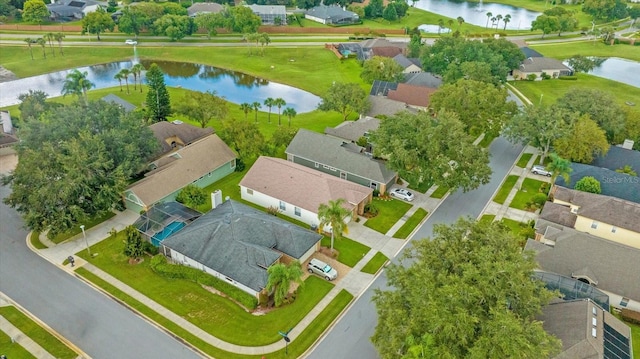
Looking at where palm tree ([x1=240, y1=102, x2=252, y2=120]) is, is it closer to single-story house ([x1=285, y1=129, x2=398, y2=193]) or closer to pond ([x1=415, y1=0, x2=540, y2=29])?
single-story house ([x1=285, y1=129, x2=398, y2=193])

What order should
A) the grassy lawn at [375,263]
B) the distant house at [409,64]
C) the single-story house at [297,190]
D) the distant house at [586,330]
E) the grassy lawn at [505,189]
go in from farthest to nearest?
1. the distant house at [409,64]
2. the grassy lawn at [505,189]
3. the single-story house at [297,190]
4. the grassy lawn at [375,263]
5. the distant house at [586,330]

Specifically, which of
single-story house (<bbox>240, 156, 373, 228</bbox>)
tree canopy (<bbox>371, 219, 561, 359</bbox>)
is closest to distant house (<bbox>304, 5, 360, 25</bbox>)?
single-story house (<bbox>240, 156, 373, 228</bbox>)

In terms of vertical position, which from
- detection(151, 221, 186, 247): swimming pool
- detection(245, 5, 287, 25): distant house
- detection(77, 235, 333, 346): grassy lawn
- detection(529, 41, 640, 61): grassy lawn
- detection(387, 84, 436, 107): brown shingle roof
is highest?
detection(245, 5, 287, 25): distant house

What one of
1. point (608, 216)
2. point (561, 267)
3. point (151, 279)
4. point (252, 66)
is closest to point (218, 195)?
point (151, 279)

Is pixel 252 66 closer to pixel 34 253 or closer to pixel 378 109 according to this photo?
pixel 378 109

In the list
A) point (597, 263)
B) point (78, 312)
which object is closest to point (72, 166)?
point (78, 312)

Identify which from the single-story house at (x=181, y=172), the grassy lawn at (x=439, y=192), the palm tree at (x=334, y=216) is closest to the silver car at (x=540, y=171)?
the grassy lawn at (x=439, y=192)

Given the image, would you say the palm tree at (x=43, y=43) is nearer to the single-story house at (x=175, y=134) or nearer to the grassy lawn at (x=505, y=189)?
the single-story house at (x=175, y=134)
